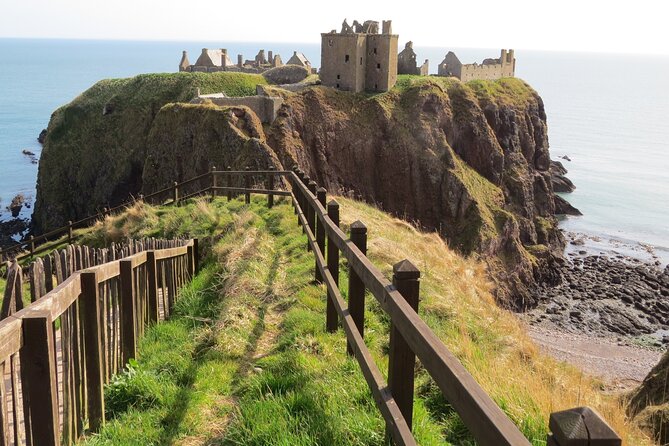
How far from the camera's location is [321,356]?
21.6 feet

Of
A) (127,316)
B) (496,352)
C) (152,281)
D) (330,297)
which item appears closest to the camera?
(127,316)

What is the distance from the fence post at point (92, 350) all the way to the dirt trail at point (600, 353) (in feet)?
101

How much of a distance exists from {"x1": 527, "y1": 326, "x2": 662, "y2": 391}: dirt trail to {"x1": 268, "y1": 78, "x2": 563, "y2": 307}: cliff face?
9.30 meters

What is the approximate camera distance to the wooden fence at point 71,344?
160 inches

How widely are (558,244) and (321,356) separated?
6759cm

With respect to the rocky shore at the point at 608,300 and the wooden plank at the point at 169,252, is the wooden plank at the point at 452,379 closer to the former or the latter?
the wooden plank at the point at 169,252

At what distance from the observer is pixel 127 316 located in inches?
276

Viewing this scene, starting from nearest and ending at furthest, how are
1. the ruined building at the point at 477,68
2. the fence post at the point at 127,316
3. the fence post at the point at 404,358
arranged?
1. the fence post at the point at 404,358
2. the fence post at the point at 127,316
3. the ruined building at the point at 477,68

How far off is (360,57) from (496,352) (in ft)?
177

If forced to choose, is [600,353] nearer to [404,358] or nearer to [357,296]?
[357,296]

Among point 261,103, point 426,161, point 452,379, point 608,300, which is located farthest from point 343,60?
point 452,379

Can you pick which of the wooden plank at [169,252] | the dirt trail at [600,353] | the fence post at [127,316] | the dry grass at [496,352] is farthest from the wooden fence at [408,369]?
the dirt trail at [600,353]

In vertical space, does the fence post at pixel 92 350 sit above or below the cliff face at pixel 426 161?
above

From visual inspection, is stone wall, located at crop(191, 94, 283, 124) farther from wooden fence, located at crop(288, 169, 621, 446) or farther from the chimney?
wooden fence, located at crop(288, 169, 621, 446)
